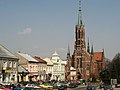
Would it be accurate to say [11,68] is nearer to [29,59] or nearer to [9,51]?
[9,51]

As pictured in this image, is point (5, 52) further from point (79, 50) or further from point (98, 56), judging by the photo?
point (98, 56)

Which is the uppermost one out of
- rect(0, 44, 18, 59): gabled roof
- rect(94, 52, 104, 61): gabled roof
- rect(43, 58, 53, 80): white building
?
rect(94, 52, 104, 61): gabled roof

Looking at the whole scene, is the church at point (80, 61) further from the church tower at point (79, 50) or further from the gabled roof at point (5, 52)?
the gabled roof at point (5, 52)

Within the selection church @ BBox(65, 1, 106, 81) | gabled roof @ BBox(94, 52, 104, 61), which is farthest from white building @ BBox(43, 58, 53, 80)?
gabled roof @ BBox(94, 52, 104, 61)

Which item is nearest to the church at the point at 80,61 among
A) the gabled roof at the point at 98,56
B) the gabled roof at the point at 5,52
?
the gabled roof at the point at 98,56

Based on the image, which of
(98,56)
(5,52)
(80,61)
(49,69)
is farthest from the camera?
(98,56)

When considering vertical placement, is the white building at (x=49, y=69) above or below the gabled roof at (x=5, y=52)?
below

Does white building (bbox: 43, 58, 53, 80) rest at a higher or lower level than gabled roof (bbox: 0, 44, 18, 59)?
lower

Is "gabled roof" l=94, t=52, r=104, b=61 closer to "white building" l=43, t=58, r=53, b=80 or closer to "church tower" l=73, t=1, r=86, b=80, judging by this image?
"church tower" l=73, t=1, r=86, b=80

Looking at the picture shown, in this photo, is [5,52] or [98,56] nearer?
[5,52]

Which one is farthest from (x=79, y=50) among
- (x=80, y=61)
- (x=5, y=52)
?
(x=5, y=52)

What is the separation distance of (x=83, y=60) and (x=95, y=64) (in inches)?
553

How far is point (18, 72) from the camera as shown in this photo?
6956 centimetres

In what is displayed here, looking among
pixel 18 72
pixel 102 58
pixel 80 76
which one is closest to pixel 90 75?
pixel 80 76
